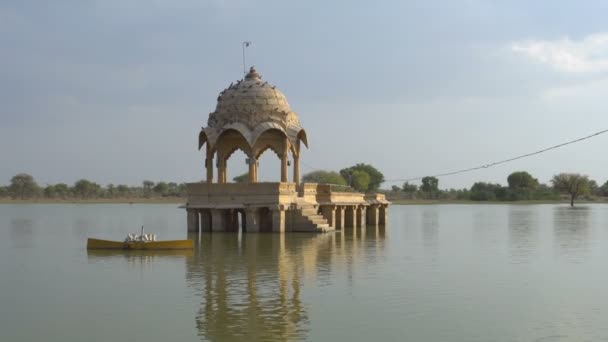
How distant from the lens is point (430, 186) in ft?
489

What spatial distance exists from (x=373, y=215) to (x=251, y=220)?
1423 cm

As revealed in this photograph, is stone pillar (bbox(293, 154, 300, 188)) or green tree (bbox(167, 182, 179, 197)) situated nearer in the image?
stone pillar (bbox(293, 154, 300, 188))

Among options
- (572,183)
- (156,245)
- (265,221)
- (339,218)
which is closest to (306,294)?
(156,245)

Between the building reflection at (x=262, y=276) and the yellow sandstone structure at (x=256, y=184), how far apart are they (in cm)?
142

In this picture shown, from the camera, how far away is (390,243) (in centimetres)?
3028

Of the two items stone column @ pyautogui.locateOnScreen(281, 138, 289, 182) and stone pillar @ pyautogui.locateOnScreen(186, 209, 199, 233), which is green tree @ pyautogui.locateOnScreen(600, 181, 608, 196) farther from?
stone pillar @ pyautogui.locateOnScreen(186, 209, 199, 233)

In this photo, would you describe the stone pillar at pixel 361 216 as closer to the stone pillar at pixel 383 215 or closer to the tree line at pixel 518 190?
the stone pillar at pixel 383 215

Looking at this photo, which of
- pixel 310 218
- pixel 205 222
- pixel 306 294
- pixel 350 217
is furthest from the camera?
pixel 350 217

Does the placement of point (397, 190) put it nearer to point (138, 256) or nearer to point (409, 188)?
point (409, 188)

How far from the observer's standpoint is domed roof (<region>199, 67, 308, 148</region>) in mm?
35125

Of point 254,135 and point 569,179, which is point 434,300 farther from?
point 569,179

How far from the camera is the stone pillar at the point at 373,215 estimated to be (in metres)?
45.5

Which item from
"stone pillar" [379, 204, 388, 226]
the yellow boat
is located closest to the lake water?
the yellow boat

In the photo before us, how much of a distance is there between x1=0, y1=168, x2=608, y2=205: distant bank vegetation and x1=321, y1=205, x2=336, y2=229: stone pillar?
69363mm
